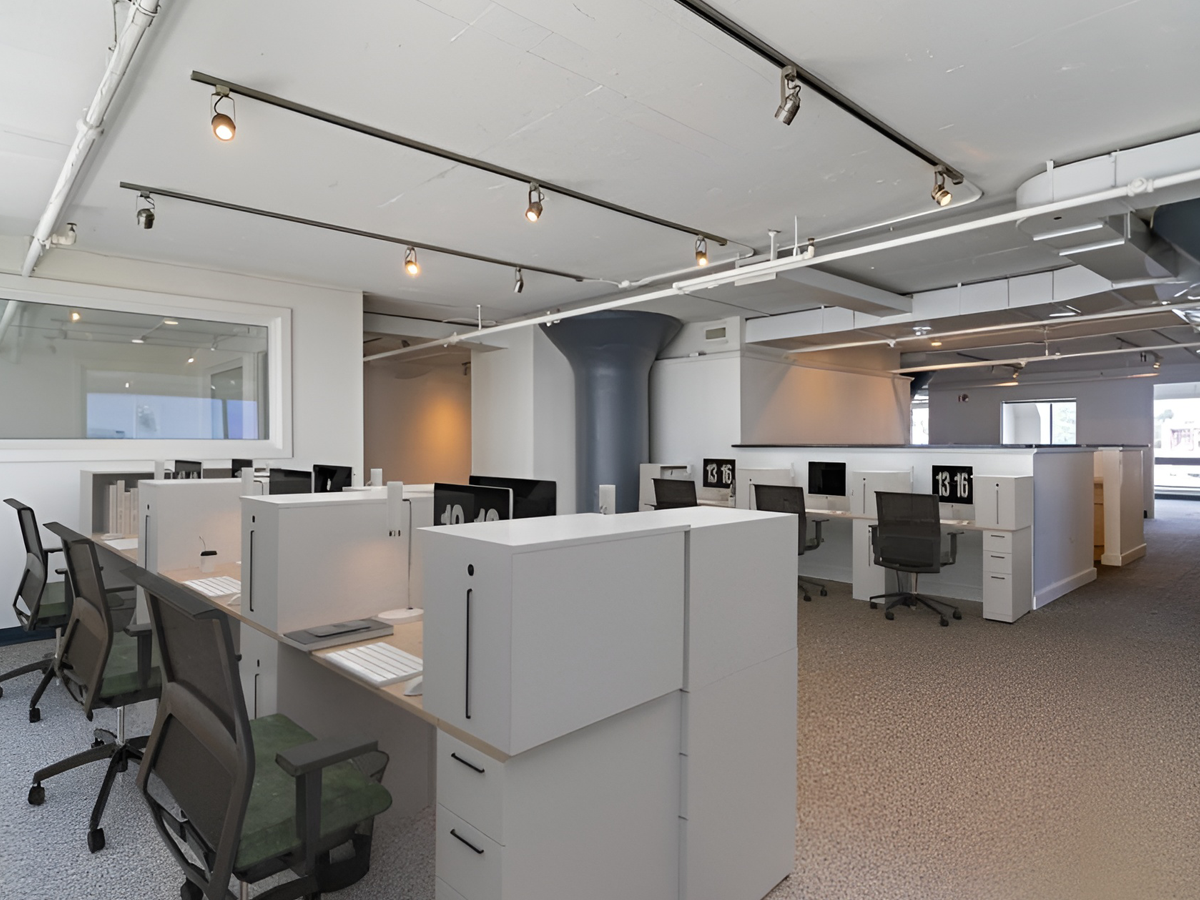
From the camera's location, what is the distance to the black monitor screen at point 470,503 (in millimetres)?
2768

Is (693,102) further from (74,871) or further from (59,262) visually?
(59,262)

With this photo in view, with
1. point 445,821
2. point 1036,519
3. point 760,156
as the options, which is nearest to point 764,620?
point 445,821

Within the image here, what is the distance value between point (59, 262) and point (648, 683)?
A: 6130 mm

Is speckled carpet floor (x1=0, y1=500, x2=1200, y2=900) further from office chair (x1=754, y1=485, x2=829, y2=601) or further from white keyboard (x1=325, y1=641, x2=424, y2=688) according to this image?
office chair (x1=754, y1=485, x2=829, y2=601)

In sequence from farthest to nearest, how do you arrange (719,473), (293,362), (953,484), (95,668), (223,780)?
(719,473) < (293,362) < (953,484) < (95,668) < (223,780)

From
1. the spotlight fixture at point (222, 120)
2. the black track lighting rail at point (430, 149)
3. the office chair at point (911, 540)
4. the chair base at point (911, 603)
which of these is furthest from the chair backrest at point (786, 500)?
the spotlight fixture at point (222, 120)

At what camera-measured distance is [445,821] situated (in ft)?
5.49

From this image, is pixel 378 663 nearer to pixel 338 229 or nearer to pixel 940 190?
pixel 338 229

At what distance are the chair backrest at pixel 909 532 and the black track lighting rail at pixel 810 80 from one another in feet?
8.40

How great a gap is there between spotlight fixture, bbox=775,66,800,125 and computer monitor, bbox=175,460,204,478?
4.45 m

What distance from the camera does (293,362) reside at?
6.61 m

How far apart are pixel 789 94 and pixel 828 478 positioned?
16.1ft

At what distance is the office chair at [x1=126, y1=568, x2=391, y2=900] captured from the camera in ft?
4.75

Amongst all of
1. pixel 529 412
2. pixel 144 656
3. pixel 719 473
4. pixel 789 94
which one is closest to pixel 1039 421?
pixel 719 473
